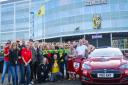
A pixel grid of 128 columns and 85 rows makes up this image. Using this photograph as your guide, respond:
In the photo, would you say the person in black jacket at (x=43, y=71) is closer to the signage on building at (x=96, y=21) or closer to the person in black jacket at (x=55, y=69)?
the person in black jacket at (x=55, y=69)

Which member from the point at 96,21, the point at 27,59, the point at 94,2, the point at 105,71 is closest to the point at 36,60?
the point at 27,59

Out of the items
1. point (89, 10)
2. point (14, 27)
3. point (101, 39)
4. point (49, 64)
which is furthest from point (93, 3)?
point (49, 64)

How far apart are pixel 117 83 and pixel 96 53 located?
233 cm

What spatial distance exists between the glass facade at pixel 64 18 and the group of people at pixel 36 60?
6315 centimetres

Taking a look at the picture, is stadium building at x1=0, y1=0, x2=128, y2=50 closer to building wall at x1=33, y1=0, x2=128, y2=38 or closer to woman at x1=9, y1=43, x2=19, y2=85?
building wall at x1=33, y1=0, x2=128, y2=38

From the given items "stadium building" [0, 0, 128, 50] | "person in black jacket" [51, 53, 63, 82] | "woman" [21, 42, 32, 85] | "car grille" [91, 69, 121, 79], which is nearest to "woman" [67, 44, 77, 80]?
"person in black jacket" [51, 53, 63, 82]

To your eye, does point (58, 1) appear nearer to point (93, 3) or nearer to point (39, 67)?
point (93, 3)

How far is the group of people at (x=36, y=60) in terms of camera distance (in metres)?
14.8

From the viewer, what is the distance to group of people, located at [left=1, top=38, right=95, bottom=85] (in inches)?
584

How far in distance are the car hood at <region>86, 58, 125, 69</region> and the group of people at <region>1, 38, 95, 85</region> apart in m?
2.73

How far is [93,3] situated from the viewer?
84812 mm

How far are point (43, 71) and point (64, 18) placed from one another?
75353 mm

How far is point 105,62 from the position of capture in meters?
13.8

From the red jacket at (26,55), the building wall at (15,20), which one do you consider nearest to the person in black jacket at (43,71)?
the red jacket at (26,55)
